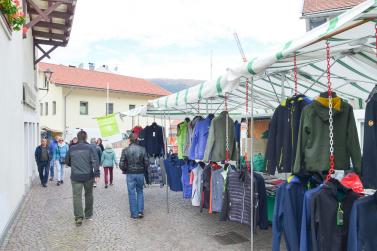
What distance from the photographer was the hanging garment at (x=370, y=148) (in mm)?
2701

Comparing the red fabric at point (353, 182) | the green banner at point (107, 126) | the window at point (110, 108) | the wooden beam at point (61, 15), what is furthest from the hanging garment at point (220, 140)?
the window at point (110, 108)

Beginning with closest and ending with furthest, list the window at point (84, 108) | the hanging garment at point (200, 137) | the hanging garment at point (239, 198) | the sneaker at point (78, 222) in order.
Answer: the hanging garment at point (239, 198)
the hanging garment at point (200, 137)
the sneaker at point (78, 222)
the window at point (84, 108)

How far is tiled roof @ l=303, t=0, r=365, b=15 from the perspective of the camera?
56.0ft

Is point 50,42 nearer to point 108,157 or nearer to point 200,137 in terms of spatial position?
point 108,157

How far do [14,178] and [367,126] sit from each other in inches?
285

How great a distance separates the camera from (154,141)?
9.45m

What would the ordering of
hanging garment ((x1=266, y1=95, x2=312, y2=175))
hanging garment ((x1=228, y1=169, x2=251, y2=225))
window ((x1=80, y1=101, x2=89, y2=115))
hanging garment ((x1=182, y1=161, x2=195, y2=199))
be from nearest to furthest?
hanging garment ((x1=266, y1=95, x2=312, y2=175)), hanging garment ((x1=228, y1=169, x2=251, y2=225)), hanging garment ((x1=182, y1=161, x2=195, y2=199)), window ((x1=80, y1=101, x2=89, y2=115))

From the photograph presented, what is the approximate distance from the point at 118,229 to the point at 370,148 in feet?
16.2

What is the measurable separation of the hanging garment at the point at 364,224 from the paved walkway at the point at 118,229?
2.80 metres

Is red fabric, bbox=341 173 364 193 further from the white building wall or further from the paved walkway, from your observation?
the white building wall

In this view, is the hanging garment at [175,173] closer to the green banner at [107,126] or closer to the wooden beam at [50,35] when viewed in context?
the green banner at [107,126]

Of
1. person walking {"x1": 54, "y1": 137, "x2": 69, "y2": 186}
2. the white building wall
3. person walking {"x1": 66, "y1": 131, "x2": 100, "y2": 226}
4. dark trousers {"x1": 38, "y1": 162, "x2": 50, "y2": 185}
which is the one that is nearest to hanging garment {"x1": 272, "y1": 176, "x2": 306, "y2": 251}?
person walking {"x1": 66, "y1": 131, "x2": 100, "y2": 226}

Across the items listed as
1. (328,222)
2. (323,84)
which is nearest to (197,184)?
(323,84)

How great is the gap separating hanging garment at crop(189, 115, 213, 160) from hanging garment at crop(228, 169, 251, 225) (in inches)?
54.3
